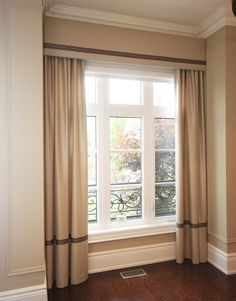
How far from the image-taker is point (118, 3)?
2463 millimetres

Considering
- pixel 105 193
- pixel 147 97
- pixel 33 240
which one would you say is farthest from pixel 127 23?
pixel 33 240

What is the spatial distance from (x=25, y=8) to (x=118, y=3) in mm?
910

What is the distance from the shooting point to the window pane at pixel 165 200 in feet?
10.3

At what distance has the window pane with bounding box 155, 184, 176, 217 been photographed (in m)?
3.15

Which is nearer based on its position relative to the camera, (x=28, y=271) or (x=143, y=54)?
(x=28, y=271)

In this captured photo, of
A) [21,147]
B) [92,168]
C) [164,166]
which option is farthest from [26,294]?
[164,166]

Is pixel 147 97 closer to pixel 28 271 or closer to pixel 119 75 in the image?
pixel 119 75

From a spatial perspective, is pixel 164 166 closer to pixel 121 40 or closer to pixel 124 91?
pixel 124 91

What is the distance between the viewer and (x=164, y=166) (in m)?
3.17

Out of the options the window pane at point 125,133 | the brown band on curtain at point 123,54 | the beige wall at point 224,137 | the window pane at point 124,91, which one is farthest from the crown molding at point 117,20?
the window pane at point 125,133

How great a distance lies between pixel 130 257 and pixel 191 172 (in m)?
1.22

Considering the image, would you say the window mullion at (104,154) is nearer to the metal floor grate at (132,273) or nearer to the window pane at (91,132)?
the window pane at (91,132)

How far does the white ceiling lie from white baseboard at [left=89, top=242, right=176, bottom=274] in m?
2.53

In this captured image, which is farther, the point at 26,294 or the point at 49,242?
the point at 49,242
